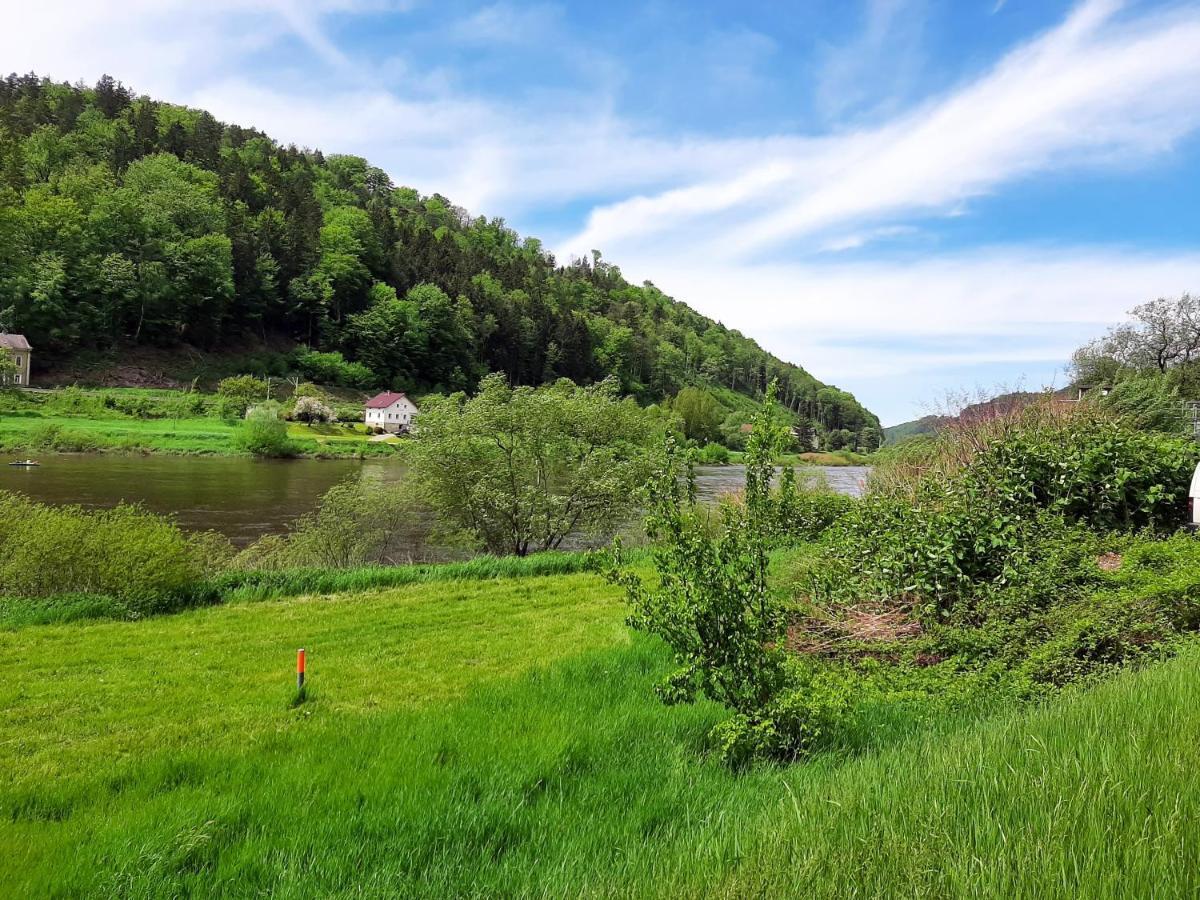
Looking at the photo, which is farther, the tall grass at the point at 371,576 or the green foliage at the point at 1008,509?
the tall grass at the point at 371,576

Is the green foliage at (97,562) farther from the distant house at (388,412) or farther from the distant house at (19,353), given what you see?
the distant house at (19,353)

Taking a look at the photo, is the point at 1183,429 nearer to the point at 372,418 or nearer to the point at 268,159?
the point at 372,418

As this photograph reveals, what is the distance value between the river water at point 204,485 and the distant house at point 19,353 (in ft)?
107

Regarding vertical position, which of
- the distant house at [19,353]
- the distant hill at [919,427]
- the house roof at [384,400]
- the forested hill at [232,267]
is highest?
the forested hill at [232,267]

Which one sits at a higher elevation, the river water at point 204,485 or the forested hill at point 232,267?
the forested hill at point 232,267

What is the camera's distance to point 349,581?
1357cm

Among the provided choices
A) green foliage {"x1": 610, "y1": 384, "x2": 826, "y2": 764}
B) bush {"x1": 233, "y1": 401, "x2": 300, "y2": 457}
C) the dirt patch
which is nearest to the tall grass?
the dirt patch

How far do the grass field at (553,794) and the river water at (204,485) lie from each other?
47.6 feet

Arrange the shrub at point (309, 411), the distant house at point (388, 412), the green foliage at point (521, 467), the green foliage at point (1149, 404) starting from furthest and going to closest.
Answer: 1. the distant house at point (388, 412)
2. the shrub at point (309, 411)
3. the green foliage at point (521, 467)
4. the green foliage at point (1149, 404)

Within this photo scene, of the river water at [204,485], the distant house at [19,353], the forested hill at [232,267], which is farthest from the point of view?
the forested hill at [232,267]

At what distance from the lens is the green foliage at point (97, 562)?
36.8 feet

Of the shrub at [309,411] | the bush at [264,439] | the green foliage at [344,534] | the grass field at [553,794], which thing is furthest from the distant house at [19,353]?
the grass field at [553,794]

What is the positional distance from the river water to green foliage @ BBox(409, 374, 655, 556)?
298cm

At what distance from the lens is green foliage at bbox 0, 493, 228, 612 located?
11.2 meters
